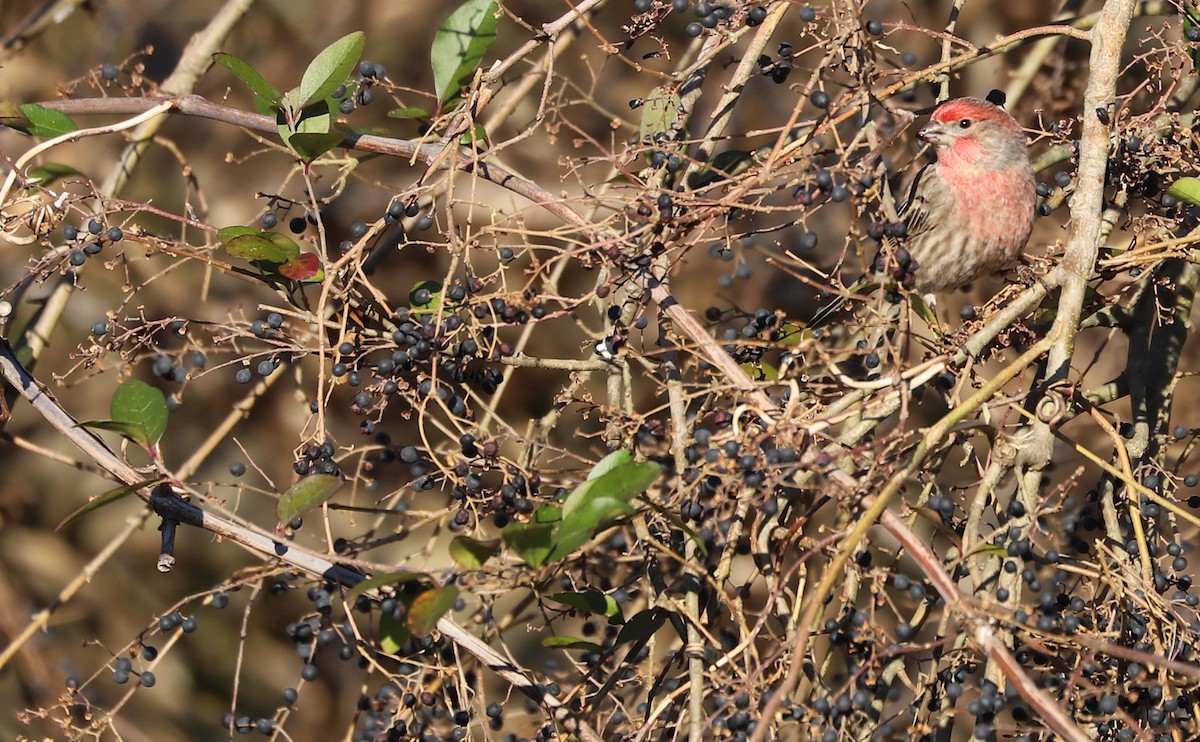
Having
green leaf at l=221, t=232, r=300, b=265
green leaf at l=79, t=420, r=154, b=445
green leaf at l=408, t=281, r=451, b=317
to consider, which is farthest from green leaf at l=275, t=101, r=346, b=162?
green leaf at l=79, t=420, r=154, b=445

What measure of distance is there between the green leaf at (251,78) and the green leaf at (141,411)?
33.6 inches

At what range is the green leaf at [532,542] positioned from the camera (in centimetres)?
293

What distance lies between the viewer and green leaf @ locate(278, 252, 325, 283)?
145 inches

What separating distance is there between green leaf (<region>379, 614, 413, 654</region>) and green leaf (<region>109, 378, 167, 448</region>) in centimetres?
90

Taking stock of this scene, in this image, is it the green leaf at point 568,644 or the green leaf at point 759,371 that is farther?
the green leaf at point 759,371

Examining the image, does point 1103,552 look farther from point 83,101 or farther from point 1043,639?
point 83,101

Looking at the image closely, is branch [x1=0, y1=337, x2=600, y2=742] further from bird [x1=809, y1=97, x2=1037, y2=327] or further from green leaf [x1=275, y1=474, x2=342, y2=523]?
bird [x1=809, y1=97, x2=1037, y2=327]

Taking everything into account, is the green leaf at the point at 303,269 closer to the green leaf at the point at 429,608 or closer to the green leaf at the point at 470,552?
the green leaf at the point at 470,552

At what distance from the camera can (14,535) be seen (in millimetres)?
7469

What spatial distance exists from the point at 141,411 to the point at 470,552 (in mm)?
1128

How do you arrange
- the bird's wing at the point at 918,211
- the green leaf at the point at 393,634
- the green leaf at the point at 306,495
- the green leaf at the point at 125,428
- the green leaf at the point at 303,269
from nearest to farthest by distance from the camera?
the green leaf at the point at 393,634, the green leaf at the point at 306,495, the green leaf at the point at 125,428, the green leaf at the point at 303,269, the bird's wing at the point at 918,211

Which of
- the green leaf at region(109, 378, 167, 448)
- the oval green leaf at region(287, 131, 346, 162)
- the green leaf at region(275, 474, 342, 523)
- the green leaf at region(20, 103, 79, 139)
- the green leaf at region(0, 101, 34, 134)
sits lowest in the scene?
the green leaf at region(275, 474, 342, 523)

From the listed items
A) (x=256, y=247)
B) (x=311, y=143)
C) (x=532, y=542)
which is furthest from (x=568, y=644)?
(x=311, y=143)

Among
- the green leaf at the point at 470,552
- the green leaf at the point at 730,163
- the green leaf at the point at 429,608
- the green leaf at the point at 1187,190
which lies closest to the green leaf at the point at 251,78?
the green leaf at the point at 730,163
